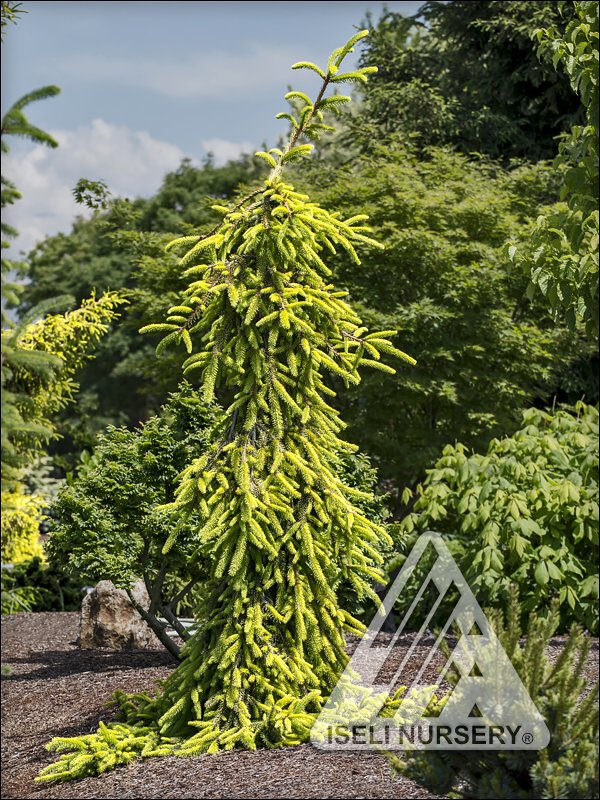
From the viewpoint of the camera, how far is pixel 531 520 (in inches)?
287

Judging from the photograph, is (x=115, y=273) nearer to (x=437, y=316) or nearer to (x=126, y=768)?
(x=437, y=316)

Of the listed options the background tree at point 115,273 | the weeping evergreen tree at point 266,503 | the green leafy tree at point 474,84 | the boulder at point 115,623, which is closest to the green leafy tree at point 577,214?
the weeping evergreen tree at point 266,503

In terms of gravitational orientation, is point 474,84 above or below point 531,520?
above

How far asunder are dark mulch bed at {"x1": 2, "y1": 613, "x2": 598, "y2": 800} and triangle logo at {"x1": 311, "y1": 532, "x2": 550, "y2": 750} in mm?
131

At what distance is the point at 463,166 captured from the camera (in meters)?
12.4

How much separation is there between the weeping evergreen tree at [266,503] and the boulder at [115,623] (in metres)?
3.20

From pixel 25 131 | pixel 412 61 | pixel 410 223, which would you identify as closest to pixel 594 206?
pixel 25 131

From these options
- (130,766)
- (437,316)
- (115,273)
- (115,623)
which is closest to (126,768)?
(130,766)

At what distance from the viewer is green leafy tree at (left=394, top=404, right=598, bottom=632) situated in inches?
280

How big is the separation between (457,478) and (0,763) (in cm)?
416

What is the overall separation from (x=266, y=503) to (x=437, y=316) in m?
6.01

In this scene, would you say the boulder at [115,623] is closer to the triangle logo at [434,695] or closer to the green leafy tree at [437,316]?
the triangle logo at [434,695]

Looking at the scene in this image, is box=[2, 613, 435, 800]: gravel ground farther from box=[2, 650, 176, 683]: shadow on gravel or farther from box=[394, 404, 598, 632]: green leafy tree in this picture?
box=[394, 404, 598, 632]: green leafy tree

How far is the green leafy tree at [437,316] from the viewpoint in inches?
417
